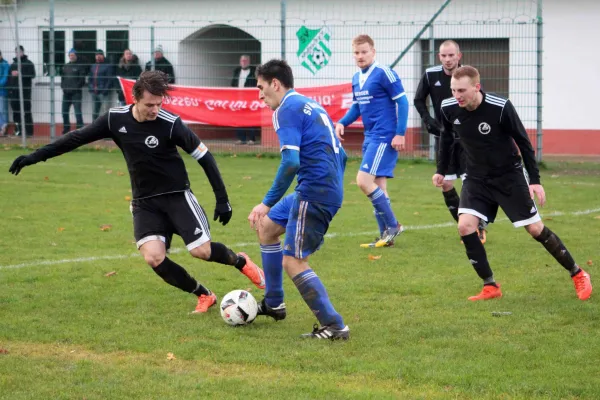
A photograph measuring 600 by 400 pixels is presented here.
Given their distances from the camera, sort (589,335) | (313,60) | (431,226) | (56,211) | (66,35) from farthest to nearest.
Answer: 1. (66,35)
2. (313,60)
3. (56,211)
4. (431,226)
5. (589,335)

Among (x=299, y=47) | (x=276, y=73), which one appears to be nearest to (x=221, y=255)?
(x=276, y=73)

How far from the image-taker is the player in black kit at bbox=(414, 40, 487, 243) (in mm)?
9922

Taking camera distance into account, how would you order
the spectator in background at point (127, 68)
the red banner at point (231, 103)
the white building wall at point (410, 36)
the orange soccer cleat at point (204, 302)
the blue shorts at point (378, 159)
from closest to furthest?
the orange soccer cleat at point (204, 302), the blue shorts at point (378, 159), the red banner at point (231, 103), the white building wall at point (410, 36), the spectator in background at point (127, 68)

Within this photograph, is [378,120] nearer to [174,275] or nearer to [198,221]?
[198,221]

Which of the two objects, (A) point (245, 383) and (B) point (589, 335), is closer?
(A) point (245, 383)

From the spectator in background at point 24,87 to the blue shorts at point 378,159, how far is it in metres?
12.7

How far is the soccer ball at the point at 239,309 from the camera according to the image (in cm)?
662

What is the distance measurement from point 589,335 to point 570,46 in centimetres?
Result: 1531

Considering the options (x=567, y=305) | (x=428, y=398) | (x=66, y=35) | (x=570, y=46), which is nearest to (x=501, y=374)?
(x=428, y=398)

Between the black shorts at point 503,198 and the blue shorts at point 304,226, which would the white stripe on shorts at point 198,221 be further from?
the black shorts at point 503,198

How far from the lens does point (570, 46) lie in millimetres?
20453

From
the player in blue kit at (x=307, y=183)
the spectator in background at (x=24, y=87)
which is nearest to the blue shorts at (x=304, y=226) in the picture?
the player in blue kit at (x=307, y=183)

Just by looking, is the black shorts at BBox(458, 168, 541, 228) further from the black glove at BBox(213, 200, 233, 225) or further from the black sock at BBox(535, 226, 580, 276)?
the black glove at BBox(213, 200, 233, 225)

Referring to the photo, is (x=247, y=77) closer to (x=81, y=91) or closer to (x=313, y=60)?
(x=313, y=60)
